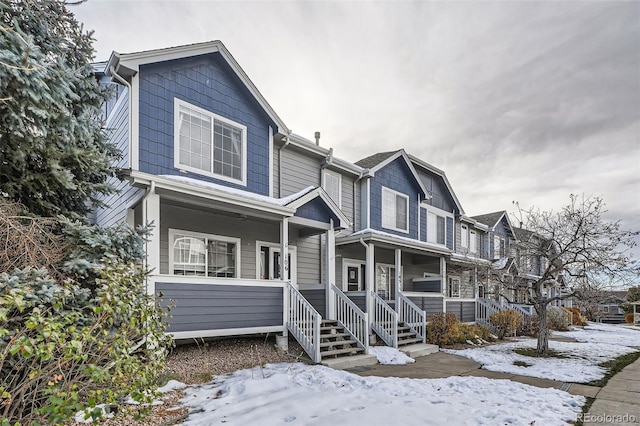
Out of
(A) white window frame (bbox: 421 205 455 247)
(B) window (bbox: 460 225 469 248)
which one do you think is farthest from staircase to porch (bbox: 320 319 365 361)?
(B) window (bbox: 460 225 469 248)

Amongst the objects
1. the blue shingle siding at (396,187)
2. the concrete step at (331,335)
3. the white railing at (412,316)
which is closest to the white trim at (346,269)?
the blue shingle siding at (396,187)

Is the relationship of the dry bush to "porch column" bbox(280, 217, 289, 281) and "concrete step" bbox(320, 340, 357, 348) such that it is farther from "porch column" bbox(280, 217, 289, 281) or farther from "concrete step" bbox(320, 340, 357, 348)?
"concrete step" bbox(320, 340, 357, 348)

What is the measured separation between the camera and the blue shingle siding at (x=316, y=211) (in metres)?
10.2

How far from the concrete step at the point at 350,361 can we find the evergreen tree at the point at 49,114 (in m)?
5.84

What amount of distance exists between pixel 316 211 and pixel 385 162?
5839mm

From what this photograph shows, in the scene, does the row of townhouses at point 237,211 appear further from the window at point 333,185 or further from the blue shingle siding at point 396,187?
the blue shingle siding at point 396,187

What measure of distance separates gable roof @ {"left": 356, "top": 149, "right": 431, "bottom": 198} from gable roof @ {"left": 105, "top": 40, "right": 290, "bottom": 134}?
15.8 ft

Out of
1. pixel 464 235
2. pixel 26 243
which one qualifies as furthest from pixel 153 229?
pixel 464 235

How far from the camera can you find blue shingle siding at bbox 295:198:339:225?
403 inches

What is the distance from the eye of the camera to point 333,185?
1374 centimetres

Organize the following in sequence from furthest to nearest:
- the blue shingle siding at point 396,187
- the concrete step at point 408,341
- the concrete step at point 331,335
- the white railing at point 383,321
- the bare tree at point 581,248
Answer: the blue shingle siding at point 396,187 → the concrete step at point 408,341 → the white railing at point 383,321 → the bare tree at point 581,248 → the concrete step at point 331,335

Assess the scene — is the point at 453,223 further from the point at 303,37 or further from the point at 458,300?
the point at 303,37

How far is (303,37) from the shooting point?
1234 centimetres

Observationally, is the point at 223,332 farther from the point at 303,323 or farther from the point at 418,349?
the point at 418,349
